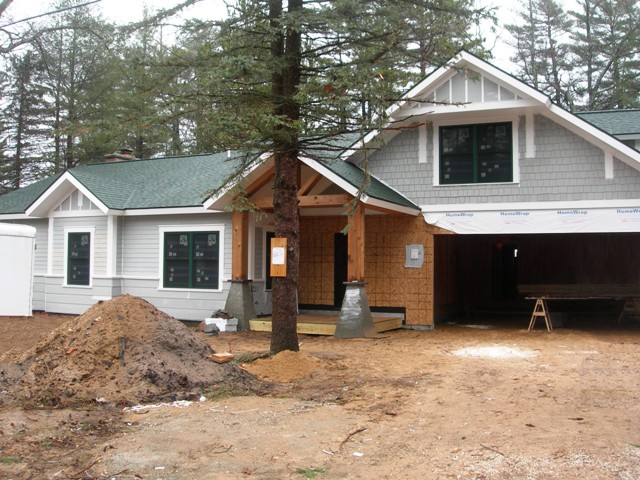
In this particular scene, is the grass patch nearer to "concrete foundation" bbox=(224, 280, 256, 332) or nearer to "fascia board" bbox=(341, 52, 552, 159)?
"fascia board" bbox=(341, 52, 552, 159)

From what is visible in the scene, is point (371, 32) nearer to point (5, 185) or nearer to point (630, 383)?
point (630, 383)

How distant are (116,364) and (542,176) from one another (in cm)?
1010

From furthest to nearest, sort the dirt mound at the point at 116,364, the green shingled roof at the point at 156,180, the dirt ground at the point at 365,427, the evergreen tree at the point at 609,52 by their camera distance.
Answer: the evergreen tree at the point at 609,52 < the green shingled roof at the point at 156,180 < the dirt mound at the point at 116,364 < the dirt ground at the point at 365,427

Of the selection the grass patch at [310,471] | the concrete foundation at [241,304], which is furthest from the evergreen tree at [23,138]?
the grass patch at [310,471]

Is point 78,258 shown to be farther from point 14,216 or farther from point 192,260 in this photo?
point 192,260

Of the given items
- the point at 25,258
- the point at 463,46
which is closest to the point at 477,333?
the point at 463,46

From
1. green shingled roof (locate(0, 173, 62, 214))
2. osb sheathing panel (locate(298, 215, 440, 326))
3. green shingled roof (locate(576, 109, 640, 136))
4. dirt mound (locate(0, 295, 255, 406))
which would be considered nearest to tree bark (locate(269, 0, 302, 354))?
dirt mound (locate(0, 295, 255, 406))

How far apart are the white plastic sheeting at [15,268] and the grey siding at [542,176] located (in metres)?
8.11

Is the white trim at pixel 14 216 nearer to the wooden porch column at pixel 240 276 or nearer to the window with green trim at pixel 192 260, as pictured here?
the window with green trim at pixel 192 260

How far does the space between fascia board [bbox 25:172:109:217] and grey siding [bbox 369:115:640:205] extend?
323 inches

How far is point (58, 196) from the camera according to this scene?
18047 millimetres

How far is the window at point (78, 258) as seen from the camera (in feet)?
58.2

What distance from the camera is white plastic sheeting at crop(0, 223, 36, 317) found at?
11297 millimetres

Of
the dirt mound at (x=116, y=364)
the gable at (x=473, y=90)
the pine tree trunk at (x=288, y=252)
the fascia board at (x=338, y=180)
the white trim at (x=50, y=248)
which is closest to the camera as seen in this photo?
the dirt mound at (x=116, y=364)
